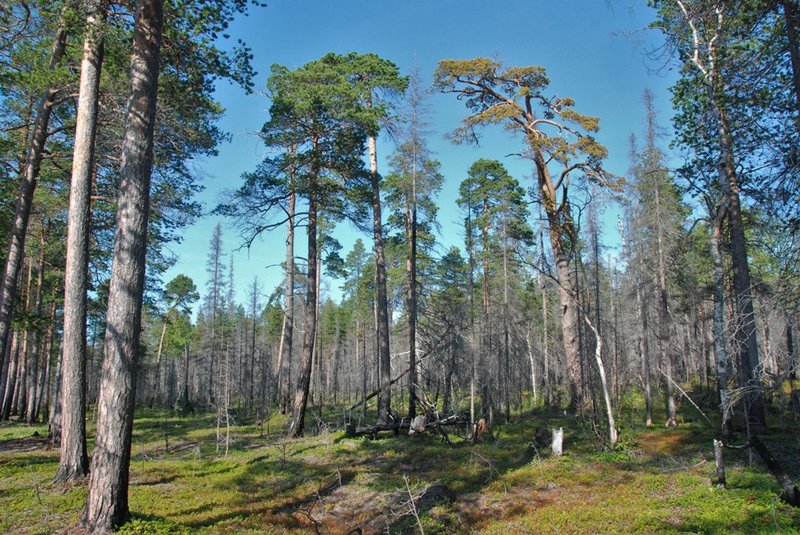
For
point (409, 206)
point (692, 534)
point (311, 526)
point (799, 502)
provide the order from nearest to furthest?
point (692, 534), point (799, 502), point (311, 526), point (409, 206)

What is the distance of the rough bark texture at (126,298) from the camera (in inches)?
252

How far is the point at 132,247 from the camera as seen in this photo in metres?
6.92

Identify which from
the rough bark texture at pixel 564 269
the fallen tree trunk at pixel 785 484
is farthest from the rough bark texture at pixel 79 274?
the rough bark texture at pixel 564 269

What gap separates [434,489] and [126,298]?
6745mm

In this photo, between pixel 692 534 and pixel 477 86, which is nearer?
pixel 692 534

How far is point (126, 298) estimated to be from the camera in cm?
681

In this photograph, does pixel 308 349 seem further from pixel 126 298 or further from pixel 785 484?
pixel 785 484

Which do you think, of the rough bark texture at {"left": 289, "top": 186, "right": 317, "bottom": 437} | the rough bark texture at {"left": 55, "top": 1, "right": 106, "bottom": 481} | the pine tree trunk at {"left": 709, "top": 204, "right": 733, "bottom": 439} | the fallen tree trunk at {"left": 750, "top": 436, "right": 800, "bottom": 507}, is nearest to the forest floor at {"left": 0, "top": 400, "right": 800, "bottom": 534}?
the fallen tree trunk at {"left": 750, "top": 436, "right": 800, "bottom": 507}

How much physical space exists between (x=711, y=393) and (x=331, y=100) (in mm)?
24434

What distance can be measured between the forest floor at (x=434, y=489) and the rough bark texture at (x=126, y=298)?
0.59m

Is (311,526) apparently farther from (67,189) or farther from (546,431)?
(67,189)


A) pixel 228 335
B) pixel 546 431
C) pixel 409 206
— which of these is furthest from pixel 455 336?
pixel 228 335

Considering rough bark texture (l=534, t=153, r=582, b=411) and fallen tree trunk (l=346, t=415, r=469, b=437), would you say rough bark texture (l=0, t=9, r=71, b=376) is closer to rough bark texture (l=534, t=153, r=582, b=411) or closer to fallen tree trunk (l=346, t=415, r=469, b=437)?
fallen tree trunk (l=346, t=415, r=469, b=437)

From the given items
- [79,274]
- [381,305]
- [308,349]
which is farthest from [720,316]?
[79,274]
